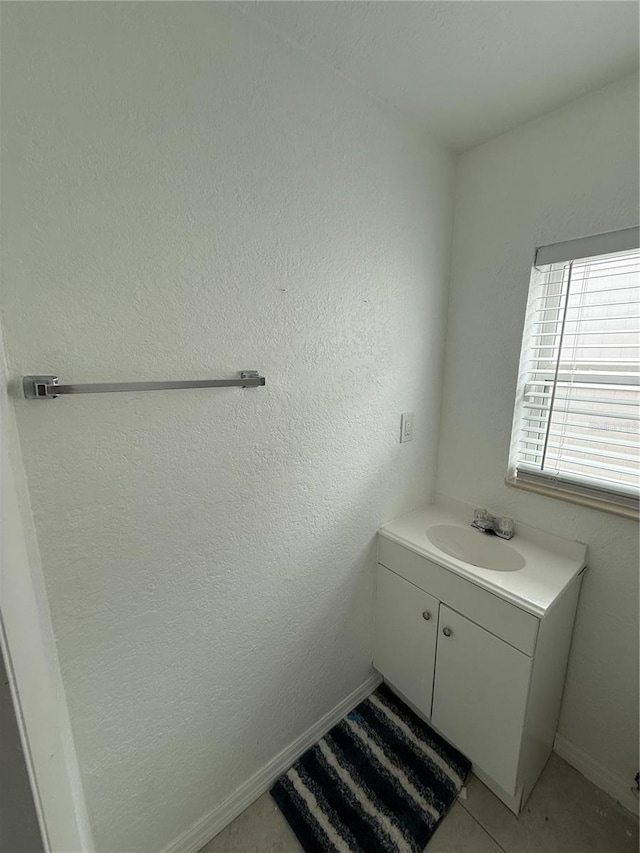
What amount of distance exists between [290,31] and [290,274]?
61 centimetres

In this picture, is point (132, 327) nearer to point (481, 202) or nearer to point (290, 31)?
point (290, 31)

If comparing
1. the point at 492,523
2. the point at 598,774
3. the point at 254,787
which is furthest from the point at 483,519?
the point at 254,787

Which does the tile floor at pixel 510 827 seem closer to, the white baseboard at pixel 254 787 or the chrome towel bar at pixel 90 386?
the white baseboard at pixel 254 787

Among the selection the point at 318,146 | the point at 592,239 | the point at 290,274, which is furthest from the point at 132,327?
the point at 592,239

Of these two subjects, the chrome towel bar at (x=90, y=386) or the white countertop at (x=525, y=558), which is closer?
the chrome towel bar at (x=90, y=386)

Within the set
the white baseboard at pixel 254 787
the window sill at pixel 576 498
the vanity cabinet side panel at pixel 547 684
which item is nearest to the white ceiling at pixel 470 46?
the window sill at pixel 576 498

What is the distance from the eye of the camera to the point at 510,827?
1128 millimetres

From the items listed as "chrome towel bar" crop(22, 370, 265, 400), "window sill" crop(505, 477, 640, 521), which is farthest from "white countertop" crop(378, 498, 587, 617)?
"chrome towel bar" crop(22, 370, 265, 400)

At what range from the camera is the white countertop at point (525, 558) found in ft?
3.50

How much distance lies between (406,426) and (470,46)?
1175 millimetres

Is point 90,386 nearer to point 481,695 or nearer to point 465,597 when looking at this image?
point 465,597

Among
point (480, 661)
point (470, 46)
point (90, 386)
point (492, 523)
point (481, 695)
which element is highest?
point (470, 46)

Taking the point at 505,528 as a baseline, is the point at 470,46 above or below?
above

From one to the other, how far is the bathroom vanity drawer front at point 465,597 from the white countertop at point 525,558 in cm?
3
